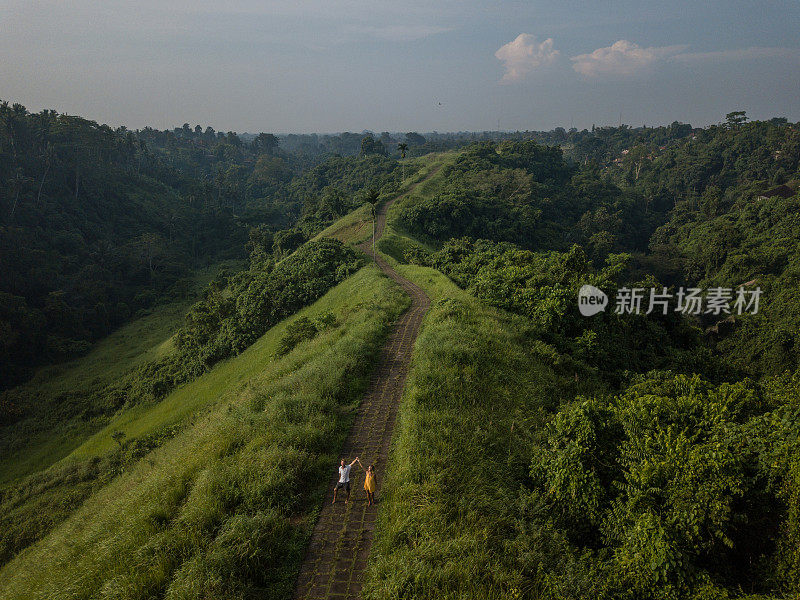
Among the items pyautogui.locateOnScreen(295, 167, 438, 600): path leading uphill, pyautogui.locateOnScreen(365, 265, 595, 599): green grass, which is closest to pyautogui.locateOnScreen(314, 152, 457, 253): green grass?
→ pyautogui.locateOnScreen(365, 265, 595, 599): green grass

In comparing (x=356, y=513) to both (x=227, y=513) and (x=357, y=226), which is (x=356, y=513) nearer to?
(x=227, y=513)

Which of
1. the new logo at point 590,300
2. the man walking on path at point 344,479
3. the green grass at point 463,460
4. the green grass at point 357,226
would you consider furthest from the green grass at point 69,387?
the new logo at point 590,300

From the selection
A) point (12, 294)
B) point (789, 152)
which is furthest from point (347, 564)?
point (789, 152)

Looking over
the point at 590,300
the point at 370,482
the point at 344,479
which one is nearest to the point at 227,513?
the point at 344,479

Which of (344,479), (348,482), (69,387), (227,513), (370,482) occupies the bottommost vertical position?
(69,387)

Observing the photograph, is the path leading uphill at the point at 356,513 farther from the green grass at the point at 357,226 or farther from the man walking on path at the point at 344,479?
the green grass at the point at 357,226
